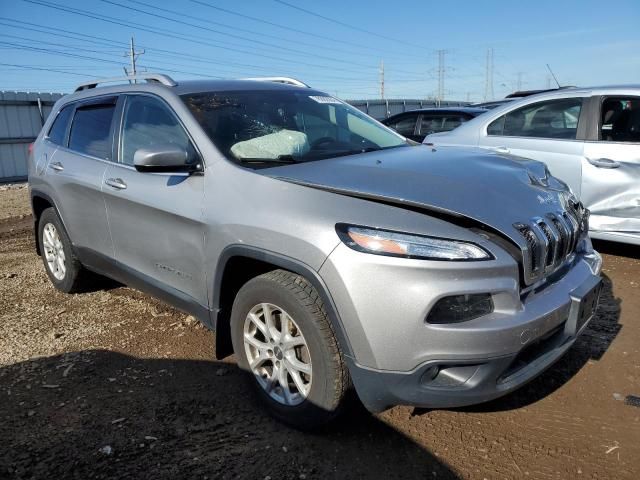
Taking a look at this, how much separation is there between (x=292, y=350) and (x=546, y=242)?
1.29 m

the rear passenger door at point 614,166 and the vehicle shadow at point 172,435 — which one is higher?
the rear passenger door at point 614,166

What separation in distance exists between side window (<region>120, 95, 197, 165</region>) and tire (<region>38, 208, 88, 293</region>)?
128 cm

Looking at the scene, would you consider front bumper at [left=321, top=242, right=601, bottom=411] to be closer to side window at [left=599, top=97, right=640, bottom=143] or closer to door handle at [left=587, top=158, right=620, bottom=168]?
door handle at [left=587, top=158, right=620, bottom=168]

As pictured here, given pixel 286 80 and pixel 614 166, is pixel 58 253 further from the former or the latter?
pixel 614 166

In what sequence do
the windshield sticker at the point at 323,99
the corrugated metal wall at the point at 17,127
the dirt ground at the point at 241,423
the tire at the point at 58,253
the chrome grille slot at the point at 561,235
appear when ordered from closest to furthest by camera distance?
1. the dirt ground at the point at 241,423
2. the chrome grille slot at the point at 561,235
3. the windshield sticker at the point at 323,99
4. the tire at the point at 58,253
5. the corrugated metal wall at the point at 17,127

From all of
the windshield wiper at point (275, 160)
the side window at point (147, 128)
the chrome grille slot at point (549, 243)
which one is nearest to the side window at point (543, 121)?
the chrome grille slot at point (549, 243)

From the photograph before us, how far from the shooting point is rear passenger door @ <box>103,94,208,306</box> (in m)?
2.97

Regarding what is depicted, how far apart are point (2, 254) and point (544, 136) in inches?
252

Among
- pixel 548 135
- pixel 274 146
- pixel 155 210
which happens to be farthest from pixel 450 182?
pixel 548 135

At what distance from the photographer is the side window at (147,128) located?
127 inches

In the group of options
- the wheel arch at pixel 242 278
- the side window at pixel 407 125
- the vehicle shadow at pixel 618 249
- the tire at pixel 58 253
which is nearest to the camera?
the wheel arch at pixel 242 278

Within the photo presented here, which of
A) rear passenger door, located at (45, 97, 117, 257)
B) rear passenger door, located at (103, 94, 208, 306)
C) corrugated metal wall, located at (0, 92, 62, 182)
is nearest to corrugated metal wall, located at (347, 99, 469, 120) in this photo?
corrugated metal wall, located at (0, 92, 62, 182)

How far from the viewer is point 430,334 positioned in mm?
2086

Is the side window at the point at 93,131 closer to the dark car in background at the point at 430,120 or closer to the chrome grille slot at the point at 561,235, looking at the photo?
the chrome grille slot at the point at 561,235
